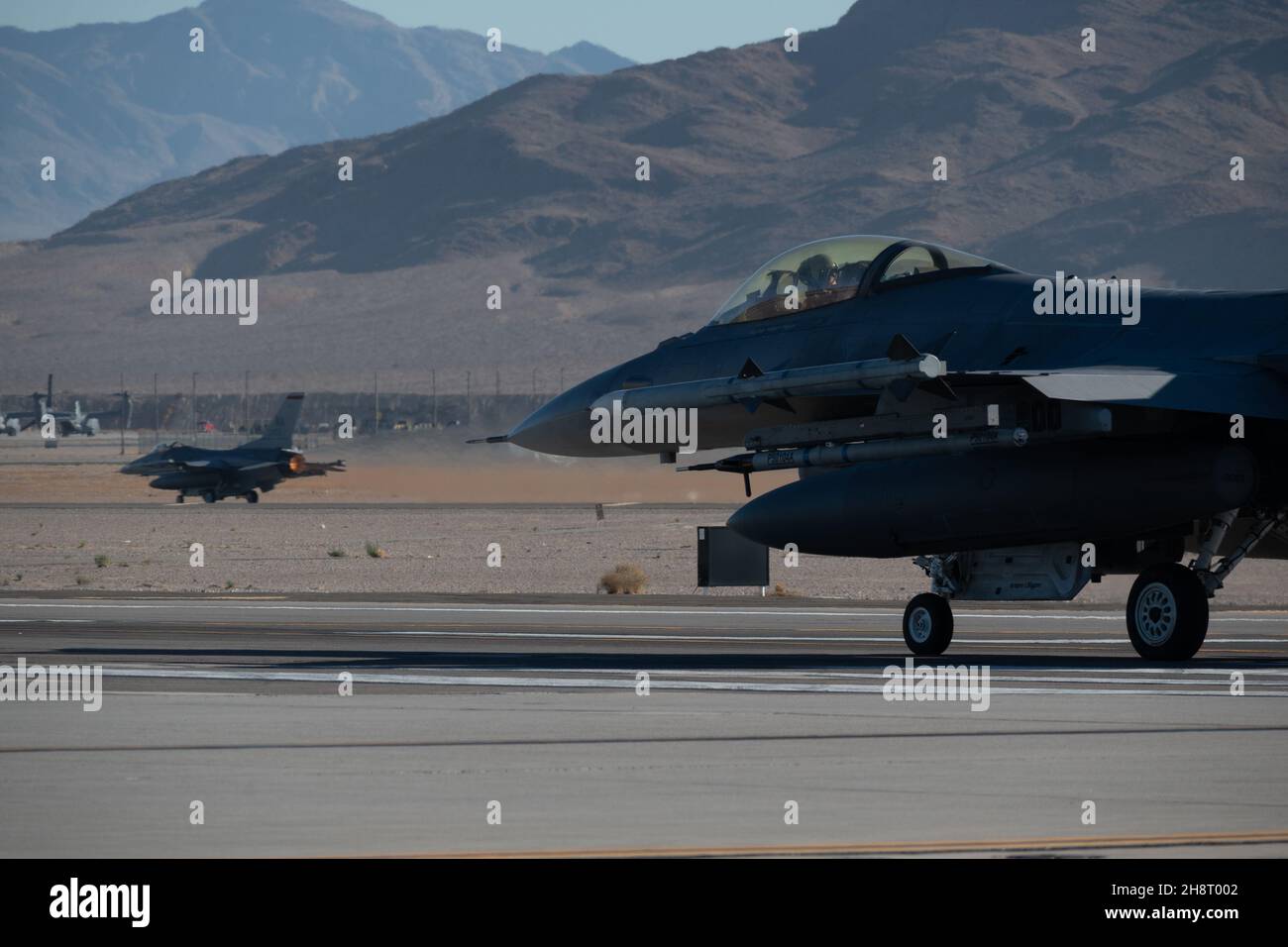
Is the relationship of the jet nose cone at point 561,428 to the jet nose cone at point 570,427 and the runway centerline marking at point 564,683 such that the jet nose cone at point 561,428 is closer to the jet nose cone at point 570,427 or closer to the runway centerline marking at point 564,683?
the jet nose cone at point 570,427

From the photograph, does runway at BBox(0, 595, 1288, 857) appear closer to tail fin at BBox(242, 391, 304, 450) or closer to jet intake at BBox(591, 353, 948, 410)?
jet intake at BBox(591, 353, 948, 410)

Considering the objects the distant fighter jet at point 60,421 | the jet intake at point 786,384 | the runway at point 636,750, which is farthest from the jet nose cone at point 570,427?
the distant fighter jet at point 60,421

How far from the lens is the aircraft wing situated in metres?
17.6

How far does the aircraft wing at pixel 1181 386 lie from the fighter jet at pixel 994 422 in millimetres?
23

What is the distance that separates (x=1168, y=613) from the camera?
744 inches

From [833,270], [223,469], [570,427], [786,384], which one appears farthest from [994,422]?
[223,469]

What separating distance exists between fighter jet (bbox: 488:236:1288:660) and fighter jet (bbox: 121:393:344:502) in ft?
163

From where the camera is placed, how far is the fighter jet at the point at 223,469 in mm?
71250

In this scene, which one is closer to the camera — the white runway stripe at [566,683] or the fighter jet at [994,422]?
the white runway stripe at [566,683]

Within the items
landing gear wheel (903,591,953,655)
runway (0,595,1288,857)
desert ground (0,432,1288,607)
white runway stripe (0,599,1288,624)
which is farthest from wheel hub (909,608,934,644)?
desert ground (0,432,1288,607)
